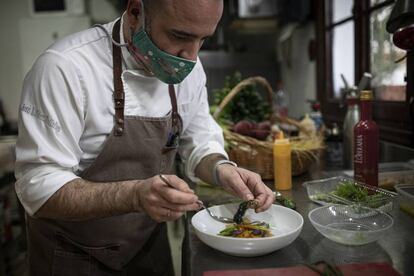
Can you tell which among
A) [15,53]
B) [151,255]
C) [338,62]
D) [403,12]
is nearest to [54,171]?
[151,255]

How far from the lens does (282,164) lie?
131 cm

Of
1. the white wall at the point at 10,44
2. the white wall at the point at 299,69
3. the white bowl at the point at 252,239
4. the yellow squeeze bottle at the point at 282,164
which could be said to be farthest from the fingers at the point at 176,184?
the white wall at the point at 10,44

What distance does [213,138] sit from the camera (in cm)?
131

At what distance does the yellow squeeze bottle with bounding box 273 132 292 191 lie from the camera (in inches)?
51.4

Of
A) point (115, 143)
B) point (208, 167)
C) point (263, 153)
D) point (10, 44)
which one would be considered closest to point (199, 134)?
point (208, 167)

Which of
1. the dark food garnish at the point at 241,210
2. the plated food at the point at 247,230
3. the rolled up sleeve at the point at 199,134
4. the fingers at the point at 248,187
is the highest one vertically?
the rolled up sleeve at the point at 199,134

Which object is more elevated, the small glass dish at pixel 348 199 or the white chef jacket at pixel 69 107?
the white chef jacket at pixel 69 107

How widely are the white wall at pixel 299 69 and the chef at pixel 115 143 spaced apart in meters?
1.81

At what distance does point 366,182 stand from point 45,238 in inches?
37.2

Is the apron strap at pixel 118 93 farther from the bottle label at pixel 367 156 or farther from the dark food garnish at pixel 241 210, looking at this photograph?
the bottle label at pixel 367 156

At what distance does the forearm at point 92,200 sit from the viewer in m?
0.84

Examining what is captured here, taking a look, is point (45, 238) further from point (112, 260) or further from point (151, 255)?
point (151, 255)

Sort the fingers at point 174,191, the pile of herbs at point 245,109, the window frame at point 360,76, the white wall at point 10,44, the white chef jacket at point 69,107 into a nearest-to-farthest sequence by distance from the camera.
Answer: the fingers at point 174,191
the white chef jacket at point 69,107
the window frame at point 360,76
the pile of herbs at point 245,109
the white wall at point 10,44

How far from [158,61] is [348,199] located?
0.60m
